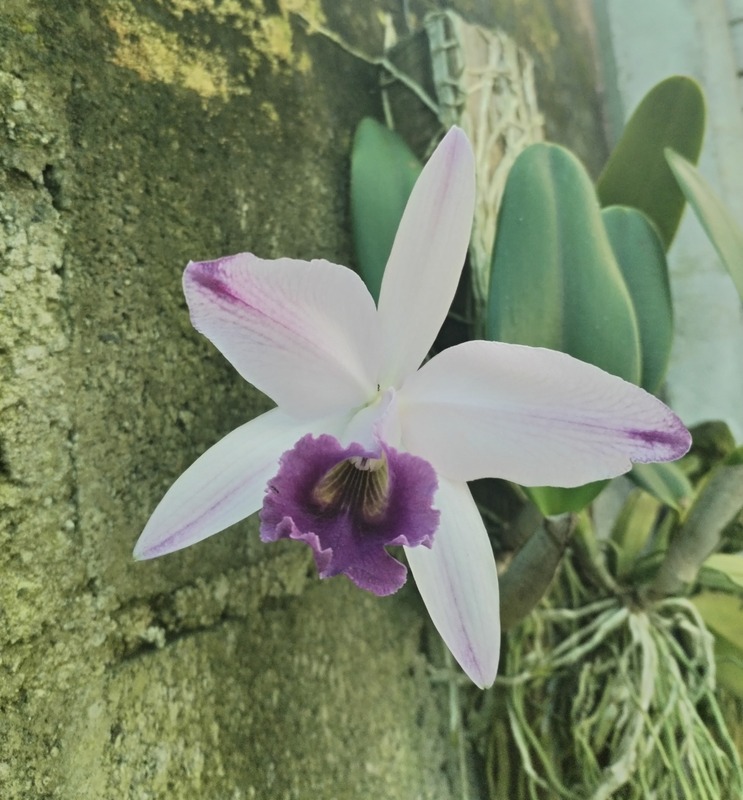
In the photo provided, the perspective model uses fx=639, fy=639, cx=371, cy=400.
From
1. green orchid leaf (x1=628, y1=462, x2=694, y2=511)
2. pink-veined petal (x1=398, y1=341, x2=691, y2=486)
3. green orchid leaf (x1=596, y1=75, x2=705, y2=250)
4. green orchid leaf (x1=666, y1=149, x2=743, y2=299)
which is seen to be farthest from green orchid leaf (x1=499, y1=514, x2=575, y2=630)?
green orchid leaf (x1=596, y1=75, x2=705, y2=250)

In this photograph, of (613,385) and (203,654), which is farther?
(203,654)

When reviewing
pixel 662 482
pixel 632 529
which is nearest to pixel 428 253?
pixel 662 482

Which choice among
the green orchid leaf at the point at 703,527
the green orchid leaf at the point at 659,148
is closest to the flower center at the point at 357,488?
the green orchid leaf at the point at 703,527

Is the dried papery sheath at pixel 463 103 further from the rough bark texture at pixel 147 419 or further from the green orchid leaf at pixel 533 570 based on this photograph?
the green orchid leaf at pixel 533 570

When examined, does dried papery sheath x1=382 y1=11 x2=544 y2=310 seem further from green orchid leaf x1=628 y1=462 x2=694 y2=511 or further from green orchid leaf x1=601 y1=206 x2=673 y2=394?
green orchid leaf x1=628 y1=462 x2=694 y2=511

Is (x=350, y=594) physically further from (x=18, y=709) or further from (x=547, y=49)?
(x=547, y=49)

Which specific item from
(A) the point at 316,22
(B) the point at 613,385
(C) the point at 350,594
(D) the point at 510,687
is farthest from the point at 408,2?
(D) the point at 510,687
